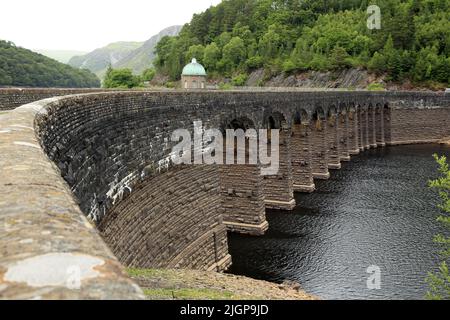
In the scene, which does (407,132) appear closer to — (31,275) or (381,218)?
(381,218)

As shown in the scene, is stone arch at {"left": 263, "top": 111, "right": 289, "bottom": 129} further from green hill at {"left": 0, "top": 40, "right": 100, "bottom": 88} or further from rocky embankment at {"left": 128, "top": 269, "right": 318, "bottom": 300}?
green hill at {"left": 0, "top": 40, "right": 100, "bottom": 88}

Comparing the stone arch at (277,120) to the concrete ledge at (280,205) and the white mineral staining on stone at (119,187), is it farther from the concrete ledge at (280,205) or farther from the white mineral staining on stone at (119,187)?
the white mineral staining on stone at (119,187)

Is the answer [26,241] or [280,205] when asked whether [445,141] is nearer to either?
[280,205]

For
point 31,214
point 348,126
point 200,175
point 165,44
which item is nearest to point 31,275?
point 31,214

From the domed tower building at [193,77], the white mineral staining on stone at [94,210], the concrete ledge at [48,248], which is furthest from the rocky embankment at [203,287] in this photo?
the domed tower building at [193,77]

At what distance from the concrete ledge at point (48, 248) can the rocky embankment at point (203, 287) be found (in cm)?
578

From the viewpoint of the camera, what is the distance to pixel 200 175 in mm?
22406

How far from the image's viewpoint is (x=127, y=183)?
1584 cm

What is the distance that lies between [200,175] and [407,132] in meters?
59.5

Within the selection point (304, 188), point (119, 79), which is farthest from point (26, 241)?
point (119, 79)

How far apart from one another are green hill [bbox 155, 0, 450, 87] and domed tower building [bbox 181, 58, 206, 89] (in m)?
22.7

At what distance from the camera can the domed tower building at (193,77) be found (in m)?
77.4

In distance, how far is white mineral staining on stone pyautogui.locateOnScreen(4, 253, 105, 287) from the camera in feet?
9.65

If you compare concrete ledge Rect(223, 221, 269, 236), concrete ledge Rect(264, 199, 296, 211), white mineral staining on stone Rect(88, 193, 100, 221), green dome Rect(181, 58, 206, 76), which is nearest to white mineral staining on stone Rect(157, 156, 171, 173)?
white mineral staining on stone Rect(88, 193, 100, 221)
